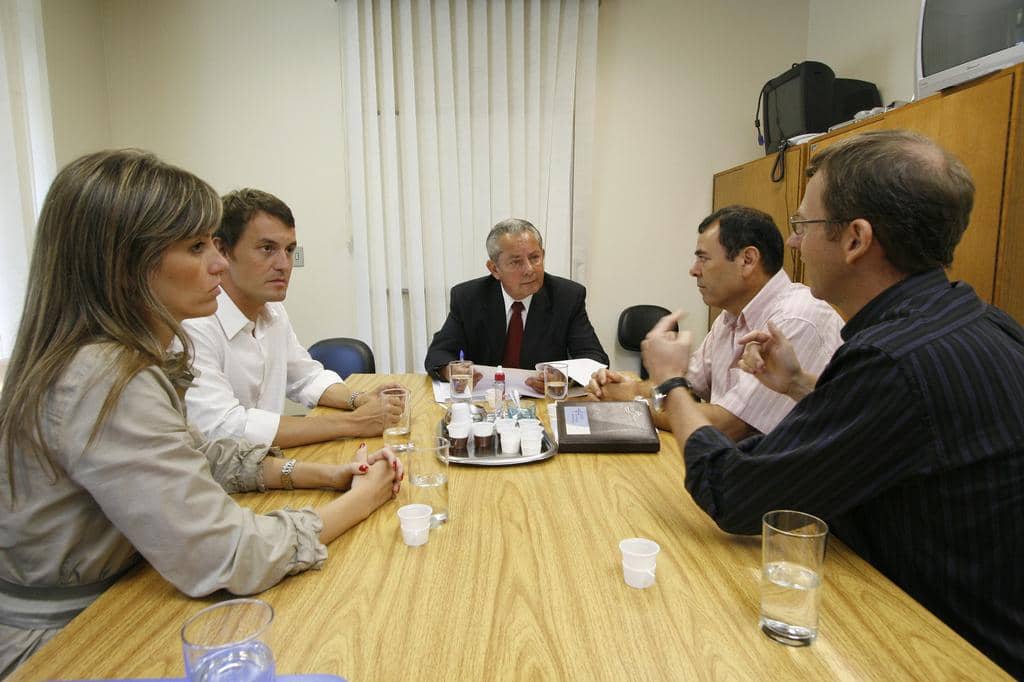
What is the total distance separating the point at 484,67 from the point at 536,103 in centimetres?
41

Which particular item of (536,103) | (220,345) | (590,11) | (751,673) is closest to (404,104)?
(536,103)

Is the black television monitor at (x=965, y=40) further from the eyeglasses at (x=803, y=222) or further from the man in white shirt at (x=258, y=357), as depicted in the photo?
the man in white shirt at (x=258, y=357)

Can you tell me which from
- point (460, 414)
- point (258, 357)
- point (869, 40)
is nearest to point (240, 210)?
point (258, 357)

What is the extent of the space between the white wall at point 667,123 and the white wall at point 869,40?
0.61ft

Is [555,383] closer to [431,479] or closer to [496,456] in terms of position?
[496,456]

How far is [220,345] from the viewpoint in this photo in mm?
2006

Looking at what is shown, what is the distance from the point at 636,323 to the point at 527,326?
1.43 meters

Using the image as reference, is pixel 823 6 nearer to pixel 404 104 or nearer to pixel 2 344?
pixel 404 104

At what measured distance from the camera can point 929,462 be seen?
101 cm

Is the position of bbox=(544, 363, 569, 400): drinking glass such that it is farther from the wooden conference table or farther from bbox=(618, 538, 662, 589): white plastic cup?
bbox=(618, 538, 662, 589): white plastic cup

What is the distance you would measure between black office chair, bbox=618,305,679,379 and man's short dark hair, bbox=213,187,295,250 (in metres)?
2.75

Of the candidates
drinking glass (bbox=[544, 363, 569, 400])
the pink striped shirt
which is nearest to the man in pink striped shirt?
the pink striped shirt

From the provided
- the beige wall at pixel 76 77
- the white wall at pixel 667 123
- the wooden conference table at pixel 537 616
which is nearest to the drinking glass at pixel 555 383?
the wooden conference table at pixel 537 616

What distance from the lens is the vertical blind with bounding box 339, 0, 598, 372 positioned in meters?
3.94
